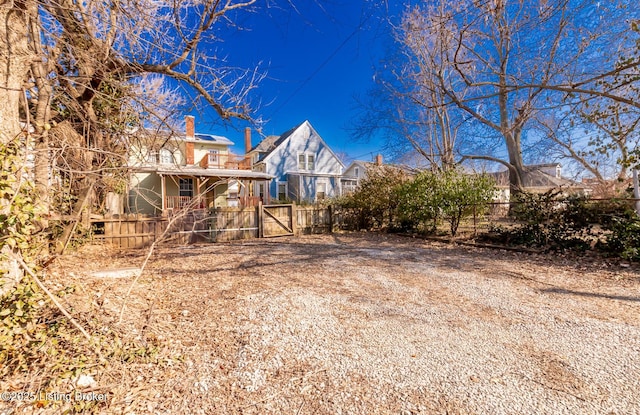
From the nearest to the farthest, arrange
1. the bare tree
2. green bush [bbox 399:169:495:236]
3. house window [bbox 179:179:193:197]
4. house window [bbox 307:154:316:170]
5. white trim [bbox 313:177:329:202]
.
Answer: the bare tree, green bush [bbox 399:169:495:236], house window [bbox 179:179:193:197], white trim [bbox 313:177:329:202], house window [bbox 307:154:316:170]

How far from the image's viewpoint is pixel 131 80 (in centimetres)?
595

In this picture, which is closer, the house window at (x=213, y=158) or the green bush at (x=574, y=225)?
the green bush at (x=574, y=225)

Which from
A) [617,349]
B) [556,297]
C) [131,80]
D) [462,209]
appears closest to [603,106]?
[462,209]

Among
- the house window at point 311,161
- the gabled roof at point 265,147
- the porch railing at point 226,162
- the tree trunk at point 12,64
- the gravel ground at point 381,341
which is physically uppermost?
the gabled roof at point 265,147

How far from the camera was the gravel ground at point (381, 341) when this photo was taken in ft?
5.68

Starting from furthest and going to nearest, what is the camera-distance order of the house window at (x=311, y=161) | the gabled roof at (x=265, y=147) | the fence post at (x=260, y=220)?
the gabled roof at (x=265, y=147) → the house window at (x=311, y=161) → the fence post at (x=260, y=220)

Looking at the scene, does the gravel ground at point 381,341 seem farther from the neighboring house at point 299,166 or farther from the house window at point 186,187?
the neighboring house at point 299,166

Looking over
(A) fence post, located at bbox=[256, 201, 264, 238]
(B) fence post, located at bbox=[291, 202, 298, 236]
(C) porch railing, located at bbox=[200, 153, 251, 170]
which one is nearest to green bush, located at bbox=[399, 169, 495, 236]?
(B) fence post, located at bbox=[291, 202, 298, 236]

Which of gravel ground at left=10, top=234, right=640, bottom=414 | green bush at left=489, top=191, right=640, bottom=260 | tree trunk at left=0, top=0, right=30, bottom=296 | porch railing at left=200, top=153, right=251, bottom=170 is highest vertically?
porch railing at left=200, top=153, right=251, bottom=170

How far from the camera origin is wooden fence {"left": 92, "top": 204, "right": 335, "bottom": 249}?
760 centimetres

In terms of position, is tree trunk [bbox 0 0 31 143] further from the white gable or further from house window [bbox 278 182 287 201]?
house window [bbox 278 182 287 201]

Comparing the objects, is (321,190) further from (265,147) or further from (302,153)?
(265,147)

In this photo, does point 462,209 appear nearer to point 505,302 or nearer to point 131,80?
point 505,302

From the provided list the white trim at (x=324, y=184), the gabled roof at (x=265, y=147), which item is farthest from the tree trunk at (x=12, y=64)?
the gabled roof at (x=265, y=147)
